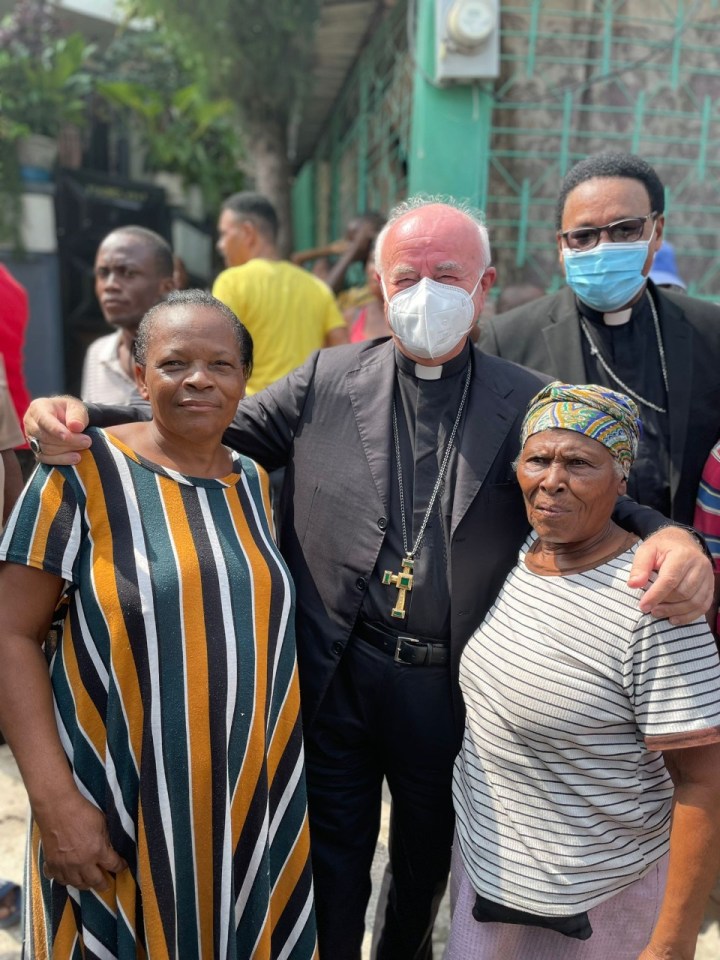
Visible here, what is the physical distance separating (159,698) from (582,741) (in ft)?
2.84

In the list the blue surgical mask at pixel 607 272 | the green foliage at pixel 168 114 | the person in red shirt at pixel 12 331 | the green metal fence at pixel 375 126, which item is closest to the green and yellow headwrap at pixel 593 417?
the blue surgical mask at pixel 607 272

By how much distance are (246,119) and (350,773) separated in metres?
6.94

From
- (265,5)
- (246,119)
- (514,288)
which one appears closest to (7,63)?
(246,119)

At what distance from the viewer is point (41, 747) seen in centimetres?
164

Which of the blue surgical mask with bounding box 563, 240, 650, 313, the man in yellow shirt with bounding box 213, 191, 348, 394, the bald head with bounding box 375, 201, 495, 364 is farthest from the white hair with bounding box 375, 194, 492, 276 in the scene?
the man in yellow shirt with bounding box 213, 191, 348, 394

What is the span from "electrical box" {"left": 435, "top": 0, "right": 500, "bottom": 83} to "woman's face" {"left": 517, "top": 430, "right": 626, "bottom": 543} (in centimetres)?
401

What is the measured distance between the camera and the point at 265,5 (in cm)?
661

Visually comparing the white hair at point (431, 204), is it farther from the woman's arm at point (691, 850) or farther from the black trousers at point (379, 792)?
the woman's arm at point (691, 850)

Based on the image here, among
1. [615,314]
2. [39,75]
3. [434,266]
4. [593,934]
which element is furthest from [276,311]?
[39,75]

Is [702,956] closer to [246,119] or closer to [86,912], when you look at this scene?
[86,912]

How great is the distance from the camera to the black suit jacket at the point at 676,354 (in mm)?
2414

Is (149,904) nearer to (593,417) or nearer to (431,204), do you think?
(593,417)

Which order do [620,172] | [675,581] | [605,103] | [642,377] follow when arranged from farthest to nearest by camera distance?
1. [605,103]
2. [642,377]
3. [620,172]
4. [675,581]

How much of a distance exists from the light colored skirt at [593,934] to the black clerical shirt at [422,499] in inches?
24.3
